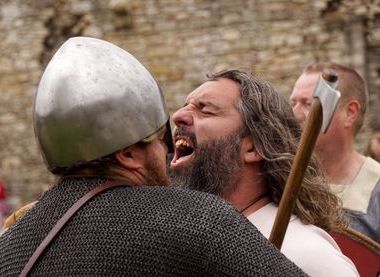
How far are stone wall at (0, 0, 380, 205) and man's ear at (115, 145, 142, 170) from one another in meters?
7.80

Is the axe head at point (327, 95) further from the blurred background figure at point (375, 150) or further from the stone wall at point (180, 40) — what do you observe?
the stone wall at point (180, 40)

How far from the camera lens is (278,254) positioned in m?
2.42

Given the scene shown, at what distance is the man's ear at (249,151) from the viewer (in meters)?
3.17

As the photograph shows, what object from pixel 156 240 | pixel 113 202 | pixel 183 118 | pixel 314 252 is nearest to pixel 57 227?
pixel 113 202

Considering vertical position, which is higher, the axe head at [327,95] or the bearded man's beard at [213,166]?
the axe head at [327,95]

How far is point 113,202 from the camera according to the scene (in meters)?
2.43

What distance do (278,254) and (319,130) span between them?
339 mm

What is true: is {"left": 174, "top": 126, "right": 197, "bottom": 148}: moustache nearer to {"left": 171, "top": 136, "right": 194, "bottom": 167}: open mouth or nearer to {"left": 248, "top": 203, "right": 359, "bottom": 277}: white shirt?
{"left": 171, "top": 136, "right": 194, "bottom": 167}: open mouth

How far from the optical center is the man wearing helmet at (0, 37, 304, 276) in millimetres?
2355

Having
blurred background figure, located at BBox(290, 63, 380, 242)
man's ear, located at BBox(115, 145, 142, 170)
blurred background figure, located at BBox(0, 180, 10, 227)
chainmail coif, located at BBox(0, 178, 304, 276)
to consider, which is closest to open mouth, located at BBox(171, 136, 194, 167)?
man's ear, located at BBox(115, 145, 142, 170)

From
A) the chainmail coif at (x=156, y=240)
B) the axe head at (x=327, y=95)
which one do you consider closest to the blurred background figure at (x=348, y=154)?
the axe head at (x=327, y=95)

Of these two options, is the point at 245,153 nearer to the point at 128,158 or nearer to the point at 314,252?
the point at 314,252

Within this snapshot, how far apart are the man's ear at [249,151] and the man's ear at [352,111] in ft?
6.73

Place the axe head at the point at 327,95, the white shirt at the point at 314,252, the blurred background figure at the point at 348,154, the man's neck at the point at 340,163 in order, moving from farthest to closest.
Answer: the man's neck at the point at 340,163, the blurred background figure at the point at 348,154, the white shirt at the point at 314,252, the axe head at the point at 327,95
